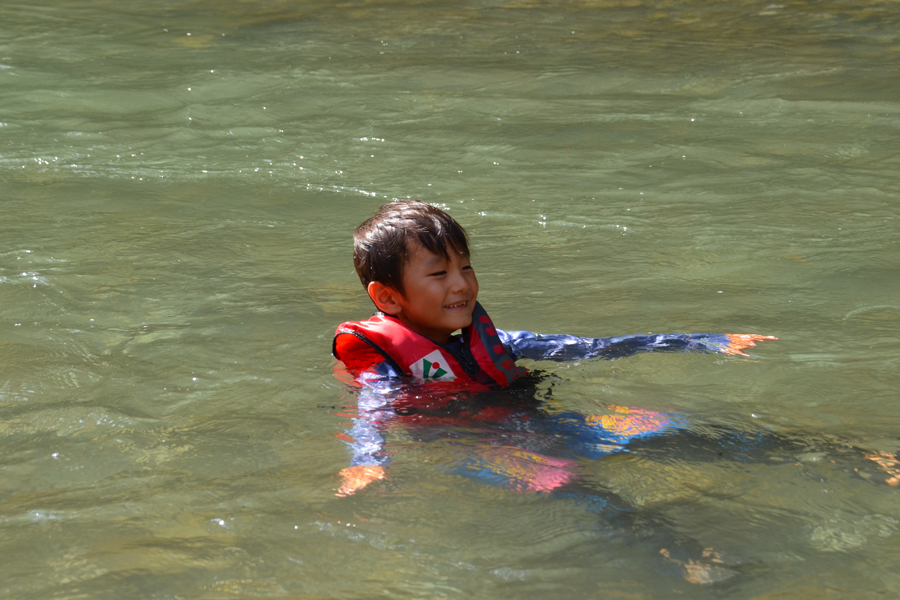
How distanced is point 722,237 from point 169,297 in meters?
3.14

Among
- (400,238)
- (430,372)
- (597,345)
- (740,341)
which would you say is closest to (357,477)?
(430,372)

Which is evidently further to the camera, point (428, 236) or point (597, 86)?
point (597, 86)

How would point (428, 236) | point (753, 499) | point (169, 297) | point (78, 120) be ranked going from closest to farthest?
point (753, 499) → point (428, 236) → point (169, 297) → point (78, 120)

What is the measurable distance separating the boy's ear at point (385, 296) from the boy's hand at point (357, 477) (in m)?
0.81

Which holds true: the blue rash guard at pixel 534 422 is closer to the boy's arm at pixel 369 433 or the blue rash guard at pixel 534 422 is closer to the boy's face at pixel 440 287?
the boy's arm at pixel 369 433

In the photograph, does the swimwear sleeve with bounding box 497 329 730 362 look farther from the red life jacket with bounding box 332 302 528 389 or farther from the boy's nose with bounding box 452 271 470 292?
the boy's nose with bounding box 452 271 470 292

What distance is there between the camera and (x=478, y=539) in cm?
273

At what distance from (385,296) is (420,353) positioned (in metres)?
0.26

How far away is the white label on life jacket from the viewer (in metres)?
3.71

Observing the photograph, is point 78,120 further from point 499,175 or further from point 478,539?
point 478,539

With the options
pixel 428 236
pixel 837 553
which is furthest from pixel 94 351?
pixel 837 553

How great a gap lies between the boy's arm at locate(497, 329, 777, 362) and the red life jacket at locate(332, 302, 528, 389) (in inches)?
8.0

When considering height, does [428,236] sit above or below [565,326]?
above

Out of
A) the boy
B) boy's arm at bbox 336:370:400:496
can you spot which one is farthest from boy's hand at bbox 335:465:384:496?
the boy
